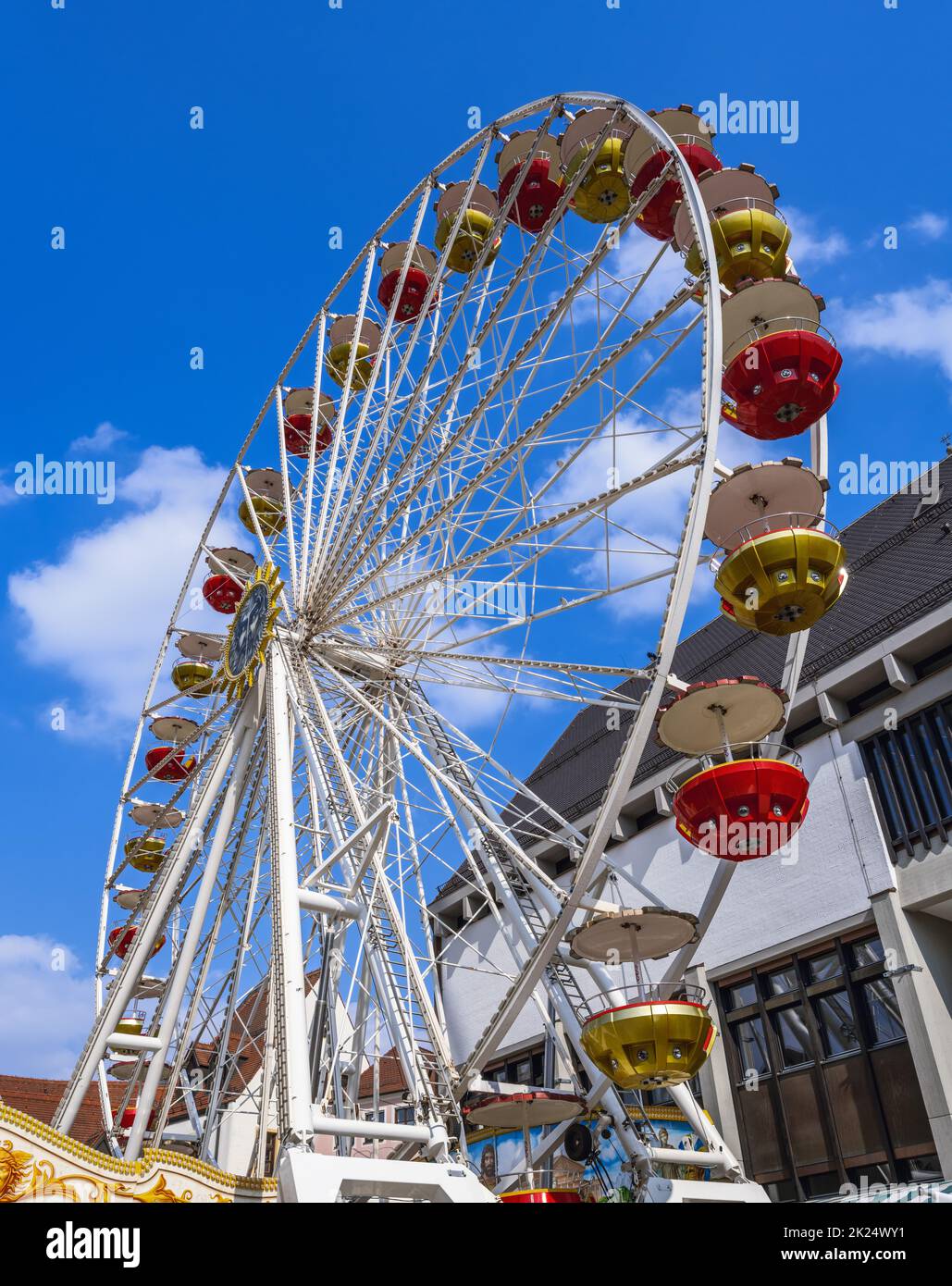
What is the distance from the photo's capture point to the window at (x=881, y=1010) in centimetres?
2141

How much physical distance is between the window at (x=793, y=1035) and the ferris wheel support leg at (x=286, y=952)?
1485 centimetres

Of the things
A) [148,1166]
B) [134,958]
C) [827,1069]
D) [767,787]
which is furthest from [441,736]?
[827,1069]

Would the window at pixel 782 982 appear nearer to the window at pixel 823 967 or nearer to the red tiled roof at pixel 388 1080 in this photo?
the window at pixel 823 967

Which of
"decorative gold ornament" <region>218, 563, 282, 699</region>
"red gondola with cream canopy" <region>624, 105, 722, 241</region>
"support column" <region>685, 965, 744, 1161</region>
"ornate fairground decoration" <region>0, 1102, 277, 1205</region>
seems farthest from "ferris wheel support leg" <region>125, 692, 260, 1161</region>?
"support column" <region>685, 965, 744, 1161</region>

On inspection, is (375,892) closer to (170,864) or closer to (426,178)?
(170,864)

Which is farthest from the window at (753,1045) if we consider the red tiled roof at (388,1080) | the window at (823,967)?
the red tiled roof at (388,1080)

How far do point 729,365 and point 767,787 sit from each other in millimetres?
5246

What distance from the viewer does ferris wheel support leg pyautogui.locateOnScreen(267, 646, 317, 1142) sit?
9742 mm

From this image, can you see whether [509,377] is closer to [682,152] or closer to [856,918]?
[682,152]

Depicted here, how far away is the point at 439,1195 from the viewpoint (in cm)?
984

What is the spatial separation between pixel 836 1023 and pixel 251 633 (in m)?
15.1

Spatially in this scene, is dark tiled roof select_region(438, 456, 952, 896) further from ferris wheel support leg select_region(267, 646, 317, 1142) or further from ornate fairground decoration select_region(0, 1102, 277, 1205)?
ornate fairground decoration select_region(0, 1102, 277, 1205)

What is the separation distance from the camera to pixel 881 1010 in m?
21.8

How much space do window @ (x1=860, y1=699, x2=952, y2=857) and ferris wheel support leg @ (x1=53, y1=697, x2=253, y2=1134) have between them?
14077 mm
